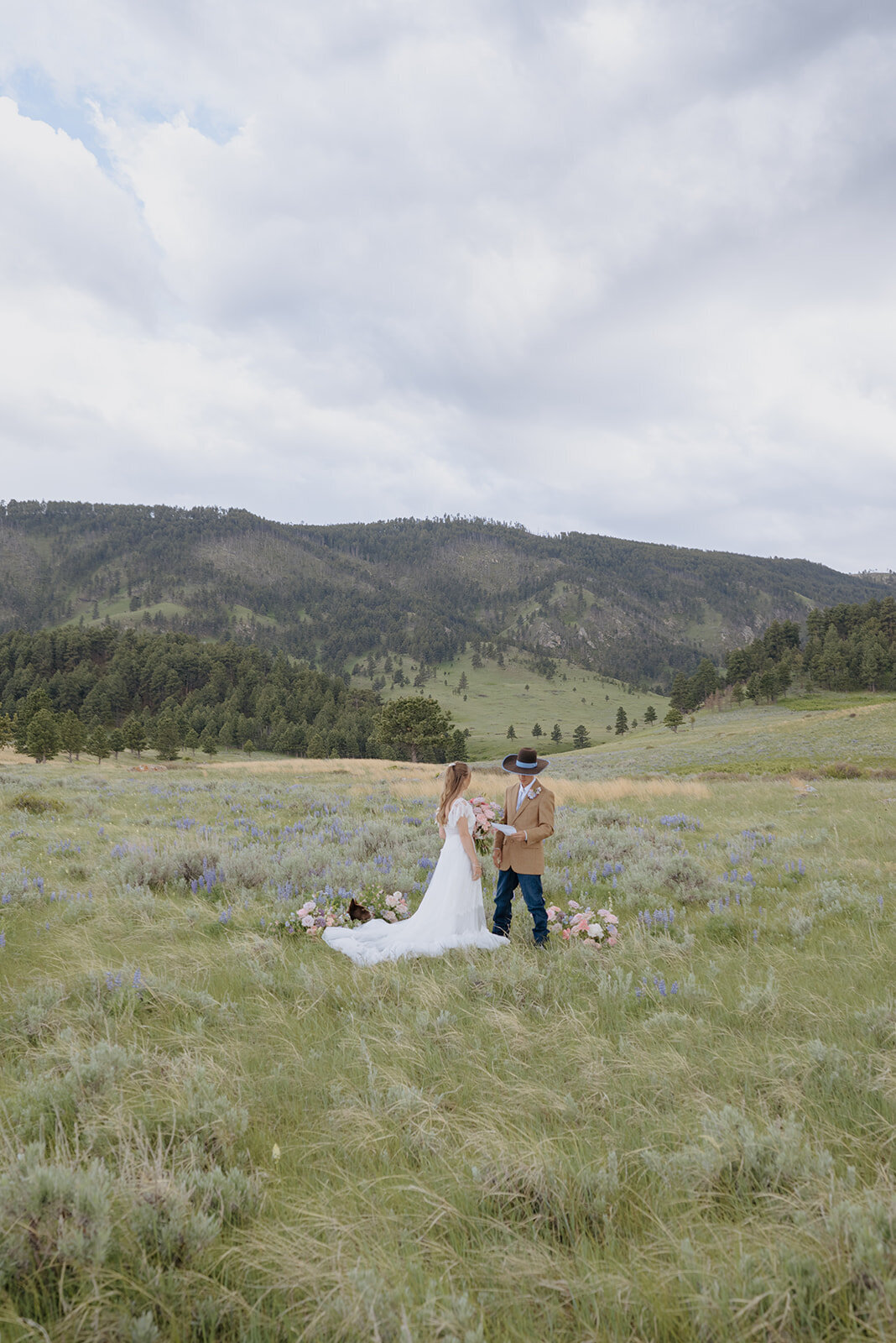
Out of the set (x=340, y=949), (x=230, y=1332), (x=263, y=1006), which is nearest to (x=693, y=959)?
(x=340, y=949)

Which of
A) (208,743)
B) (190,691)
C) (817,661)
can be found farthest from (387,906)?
(190,691)

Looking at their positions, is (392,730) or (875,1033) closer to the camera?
(875,1033)

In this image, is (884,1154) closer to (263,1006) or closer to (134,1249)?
(134,1249)

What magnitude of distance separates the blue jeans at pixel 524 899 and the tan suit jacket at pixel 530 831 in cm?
10

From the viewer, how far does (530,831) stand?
6621 millimetres

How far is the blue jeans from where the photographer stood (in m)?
6.46

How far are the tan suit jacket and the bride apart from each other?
421 mm

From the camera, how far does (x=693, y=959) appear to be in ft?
18.6

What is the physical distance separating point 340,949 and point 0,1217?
3.83 m

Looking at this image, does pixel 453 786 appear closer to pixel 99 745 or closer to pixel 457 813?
pixel 457 813

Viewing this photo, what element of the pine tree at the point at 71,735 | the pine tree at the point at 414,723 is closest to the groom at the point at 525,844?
the pine tree at the point at 414,723

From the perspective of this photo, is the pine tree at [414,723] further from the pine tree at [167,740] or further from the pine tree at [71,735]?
the pine tree at [71,735]

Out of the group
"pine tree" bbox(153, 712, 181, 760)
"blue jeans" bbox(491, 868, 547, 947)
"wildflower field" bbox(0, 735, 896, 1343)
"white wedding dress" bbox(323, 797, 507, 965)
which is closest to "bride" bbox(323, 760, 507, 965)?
"white wedding dress" bbox(323, 797, 507, 965)

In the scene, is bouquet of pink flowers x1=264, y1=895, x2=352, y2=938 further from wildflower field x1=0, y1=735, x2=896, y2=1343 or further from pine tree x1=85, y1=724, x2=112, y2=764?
pine tree x1=85, y1=724, x2=112, y2=764
